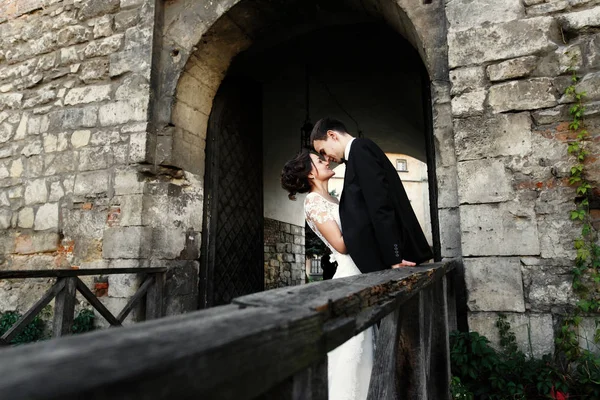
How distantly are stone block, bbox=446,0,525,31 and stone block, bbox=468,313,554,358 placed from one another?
200cm

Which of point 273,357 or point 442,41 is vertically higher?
point 442,41

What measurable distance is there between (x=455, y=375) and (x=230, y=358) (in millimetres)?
2370

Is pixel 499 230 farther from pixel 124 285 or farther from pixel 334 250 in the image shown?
pixel 124 285

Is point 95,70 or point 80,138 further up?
point 95,70

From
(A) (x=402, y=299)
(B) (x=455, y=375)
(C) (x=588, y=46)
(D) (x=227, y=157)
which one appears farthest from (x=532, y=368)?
(D) (x=227, y=157)

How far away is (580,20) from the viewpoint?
8.75 feet

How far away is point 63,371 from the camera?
1.01ft

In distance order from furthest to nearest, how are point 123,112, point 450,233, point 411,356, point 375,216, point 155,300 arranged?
point 123,112 < point 155,300 < point 450,233 < point 375,216 < point 411,356

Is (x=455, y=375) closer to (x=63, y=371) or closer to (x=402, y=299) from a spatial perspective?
(x=402, y=299)

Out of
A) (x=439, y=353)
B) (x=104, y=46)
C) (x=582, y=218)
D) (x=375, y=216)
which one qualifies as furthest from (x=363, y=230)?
(x=104, y=46)

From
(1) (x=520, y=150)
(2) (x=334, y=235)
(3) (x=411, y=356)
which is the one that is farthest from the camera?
(1) (x=520, y=150)

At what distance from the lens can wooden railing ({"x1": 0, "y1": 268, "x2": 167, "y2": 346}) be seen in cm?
263

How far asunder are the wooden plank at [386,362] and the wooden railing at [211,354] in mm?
351

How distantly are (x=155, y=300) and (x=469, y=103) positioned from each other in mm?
2948
